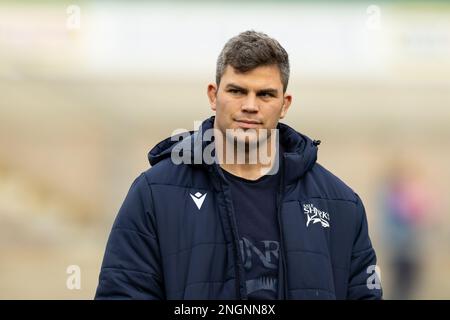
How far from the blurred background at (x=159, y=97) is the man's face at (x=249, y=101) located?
5.67 metres

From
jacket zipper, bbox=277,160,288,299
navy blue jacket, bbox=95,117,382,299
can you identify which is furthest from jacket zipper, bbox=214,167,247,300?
jacket zipper, bbox=277,160,288,299

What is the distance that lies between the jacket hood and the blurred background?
5.45 meters

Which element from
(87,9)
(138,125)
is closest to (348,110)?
(138,125)

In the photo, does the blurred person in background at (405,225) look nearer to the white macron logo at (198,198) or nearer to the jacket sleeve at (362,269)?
the jacket sleeve at (362,269)

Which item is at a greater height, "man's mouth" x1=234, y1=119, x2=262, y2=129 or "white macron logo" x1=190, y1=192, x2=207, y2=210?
"man's mouth" x1=234, y1=119, x2=262, y2=129

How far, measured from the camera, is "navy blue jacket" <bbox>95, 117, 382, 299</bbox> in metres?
2.30

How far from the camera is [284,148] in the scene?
2621 mm

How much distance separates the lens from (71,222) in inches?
324

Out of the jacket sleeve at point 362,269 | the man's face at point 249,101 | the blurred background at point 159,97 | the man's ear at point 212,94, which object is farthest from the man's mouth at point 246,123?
the blurred background at point 159,97

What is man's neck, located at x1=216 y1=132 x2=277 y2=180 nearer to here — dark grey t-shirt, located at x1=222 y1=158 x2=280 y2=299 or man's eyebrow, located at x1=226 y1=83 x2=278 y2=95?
dark grey t-shirt, located at x1=222 y1=158 x2=280 y2=299

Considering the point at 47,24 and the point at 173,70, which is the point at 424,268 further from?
the point at 47,24

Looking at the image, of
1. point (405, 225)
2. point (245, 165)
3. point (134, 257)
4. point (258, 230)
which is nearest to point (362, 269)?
point (258, 230)

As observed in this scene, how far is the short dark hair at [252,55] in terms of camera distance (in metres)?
2.41

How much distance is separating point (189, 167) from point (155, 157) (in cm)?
14
